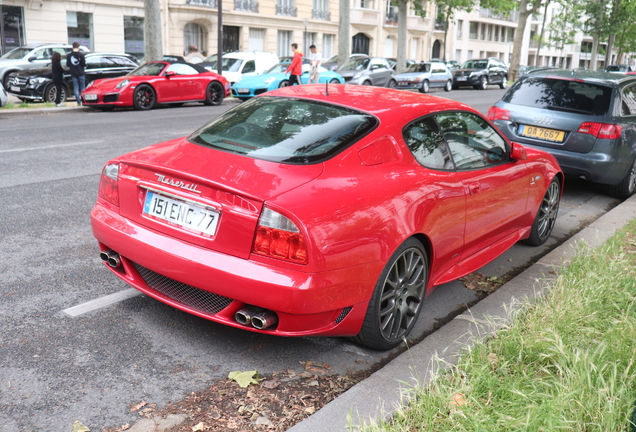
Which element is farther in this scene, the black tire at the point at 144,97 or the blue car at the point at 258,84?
the blue car at the point at 258,84

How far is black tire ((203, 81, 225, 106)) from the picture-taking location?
63.3 feet

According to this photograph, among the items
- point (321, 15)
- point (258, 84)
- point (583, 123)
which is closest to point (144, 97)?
point (258, 84)

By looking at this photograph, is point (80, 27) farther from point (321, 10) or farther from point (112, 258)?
point (112, 258)

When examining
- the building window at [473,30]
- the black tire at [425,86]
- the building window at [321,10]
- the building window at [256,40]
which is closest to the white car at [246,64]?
the black tire at [425,86]

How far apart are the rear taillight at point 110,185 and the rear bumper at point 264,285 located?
31 cm

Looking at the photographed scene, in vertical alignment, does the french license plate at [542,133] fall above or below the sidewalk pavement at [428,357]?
above

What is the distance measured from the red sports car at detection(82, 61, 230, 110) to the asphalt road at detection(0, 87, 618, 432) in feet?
35.1

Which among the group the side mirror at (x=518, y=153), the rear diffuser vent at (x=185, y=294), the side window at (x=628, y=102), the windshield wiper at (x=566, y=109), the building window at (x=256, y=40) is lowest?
the rear diffuser vent at (x=185, y=294)

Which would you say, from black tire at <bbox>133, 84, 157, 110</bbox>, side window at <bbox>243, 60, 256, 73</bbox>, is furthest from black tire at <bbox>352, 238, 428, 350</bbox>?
side window at <bbox>243, 60, 256, 73</bbox>

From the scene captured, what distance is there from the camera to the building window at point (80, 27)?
3238 cm

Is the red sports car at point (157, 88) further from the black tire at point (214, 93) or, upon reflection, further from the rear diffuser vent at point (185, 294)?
the rear diffuser vent at point (185, 294)

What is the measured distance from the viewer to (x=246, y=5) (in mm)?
41531

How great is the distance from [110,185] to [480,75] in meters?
34.1

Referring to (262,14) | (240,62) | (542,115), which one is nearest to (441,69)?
(240,62)
